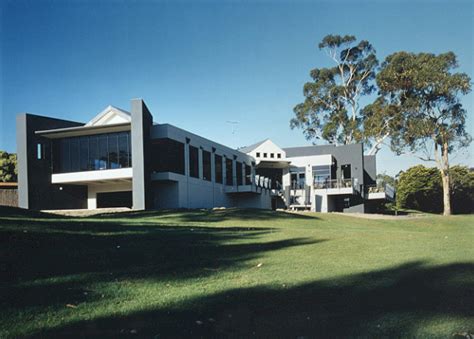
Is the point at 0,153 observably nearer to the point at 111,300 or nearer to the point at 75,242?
the point at 75,242

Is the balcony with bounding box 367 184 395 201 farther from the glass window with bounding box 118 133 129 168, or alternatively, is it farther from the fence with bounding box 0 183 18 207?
the fence with bounding box 0 183 18 207

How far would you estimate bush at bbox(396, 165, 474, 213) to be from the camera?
4612 centimetres

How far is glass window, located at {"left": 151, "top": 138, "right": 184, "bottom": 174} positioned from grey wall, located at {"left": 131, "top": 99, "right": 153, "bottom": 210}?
4.08 ft

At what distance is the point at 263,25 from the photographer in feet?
58.2

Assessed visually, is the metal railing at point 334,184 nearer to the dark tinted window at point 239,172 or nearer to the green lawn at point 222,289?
the dark tinted window at point 239,172

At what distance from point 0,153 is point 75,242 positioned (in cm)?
3825

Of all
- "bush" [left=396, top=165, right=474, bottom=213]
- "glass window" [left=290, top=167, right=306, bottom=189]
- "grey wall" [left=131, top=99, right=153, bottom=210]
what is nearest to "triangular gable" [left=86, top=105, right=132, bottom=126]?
"grey wall" [left=131, top=99, right=153, bottom=210]

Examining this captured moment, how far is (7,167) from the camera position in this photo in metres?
41.0

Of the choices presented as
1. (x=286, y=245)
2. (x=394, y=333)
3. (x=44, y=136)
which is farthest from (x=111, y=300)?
(x=44, y=136)

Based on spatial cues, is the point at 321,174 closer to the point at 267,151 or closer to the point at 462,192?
the point at 267,151

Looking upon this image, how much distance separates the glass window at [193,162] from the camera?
99.7ft

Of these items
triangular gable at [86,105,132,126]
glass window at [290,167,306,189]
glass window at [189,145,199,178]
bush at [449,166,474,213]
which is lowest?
bush at [449,166,474,213]

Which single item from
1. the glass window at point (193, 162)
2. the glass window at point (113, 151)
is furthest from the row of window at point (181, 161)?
the glass window at point (113, 151)

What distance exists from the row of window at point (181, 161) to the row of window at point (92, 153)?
5.73ft
